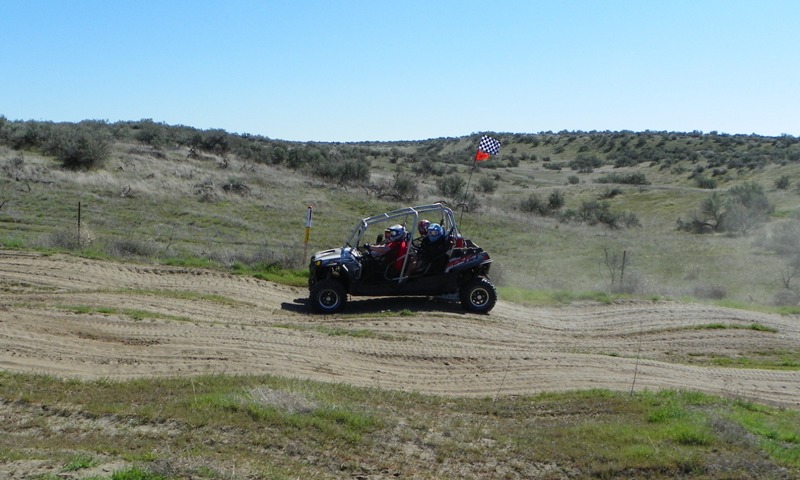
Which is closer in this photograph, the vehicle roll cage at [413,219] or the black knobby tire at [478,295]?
the vehicle roll cage at [413,219]

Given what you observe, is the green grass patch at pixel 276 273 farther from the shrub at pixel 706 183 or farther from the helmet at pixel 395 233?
the shrub at pixel 706 183

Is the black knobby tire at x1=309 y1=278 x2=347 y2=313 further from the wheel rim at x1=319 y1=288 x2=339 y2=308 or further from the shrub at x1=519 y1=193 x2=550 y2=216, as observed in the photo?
the shrub at x1=519 y1=193 x2=550 y2=216

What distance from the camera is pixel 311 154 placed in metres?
48.9

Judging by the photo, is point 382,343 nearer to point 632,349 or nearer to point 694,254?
point 632,349

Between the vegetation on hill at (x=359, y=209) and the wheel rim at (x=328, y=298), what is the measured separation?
12.1ft

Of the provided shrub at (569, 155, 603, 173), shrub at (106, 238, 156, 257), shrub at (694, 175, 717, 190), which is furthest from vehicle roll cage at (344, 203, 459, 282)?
shrub at (569, 155, 603, 173)

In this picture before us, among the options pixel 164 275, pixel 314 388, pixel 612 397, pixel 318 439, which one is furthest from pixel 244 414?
pixel 164 275

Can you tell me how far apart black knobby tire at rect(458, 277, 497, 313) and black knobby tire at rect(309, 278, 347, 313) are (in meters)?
2.42

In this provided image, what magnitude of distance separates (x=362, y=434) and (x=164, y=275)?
10.2 metres

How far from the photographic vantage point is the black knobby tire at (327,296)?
1516 centimetres

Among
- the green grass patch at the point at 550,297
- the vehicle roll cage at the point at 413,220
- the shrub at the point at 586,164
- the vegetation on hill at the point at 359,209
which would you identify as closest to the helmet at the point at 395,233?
the vehicle roll cage at the point at 413,220

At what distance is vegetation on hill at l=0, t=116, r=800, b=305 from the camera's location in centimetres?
2204

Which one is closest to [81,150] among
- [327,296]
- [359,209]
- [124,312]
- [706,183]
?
[359,209]

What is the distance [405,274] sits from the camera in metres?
15.4
